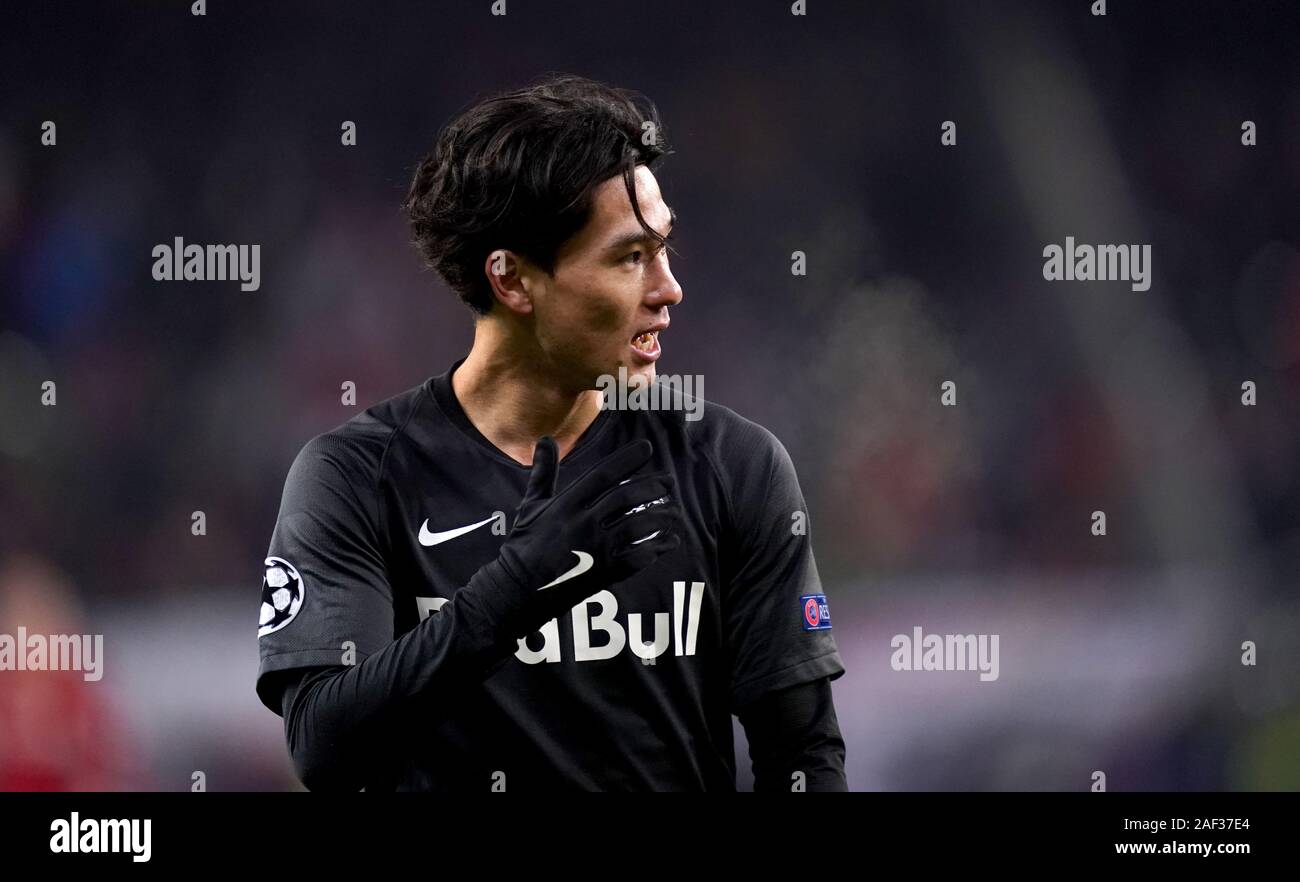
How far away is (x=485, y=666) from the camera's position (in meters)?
1.95

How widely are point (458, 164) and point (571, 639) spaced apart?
3.13ft

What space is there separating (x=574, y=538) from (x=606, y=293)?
1.64 ft

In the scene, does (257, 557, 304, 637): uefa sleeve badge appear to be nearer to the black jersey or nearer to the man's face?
the black jersey

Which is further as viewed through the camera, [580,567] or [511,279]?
[511,279]

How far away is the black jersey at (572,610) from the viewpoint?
210 centimetres

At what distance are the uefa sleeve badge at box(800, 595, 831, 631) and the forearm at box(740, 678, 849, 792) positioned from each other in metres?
0.10

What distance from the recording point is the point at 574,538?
201cm


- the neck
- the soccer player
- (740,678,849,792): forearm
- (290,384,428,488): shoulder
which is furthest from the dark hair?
(740,678,849,792): forearm

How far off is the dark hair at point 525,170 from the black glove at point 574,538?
434 millimetres

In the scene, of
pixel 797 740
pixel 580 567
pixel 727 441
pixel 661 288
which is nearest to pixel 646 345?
pixel 661 288

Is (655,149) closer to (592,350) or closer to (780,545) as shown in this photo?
(592,350)

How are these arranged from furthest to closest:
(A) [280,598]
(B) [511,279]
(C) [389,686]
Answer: (B) [511,279]
(A) [280,598]
(C) [389,686]

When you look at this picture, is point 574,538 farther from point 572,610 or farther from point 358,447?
point 358,447

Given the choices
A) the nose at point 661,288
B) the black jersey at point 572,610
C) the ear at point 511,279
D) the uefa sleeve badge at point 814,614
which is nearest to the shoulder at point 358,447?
the black jersey at point 572,610
